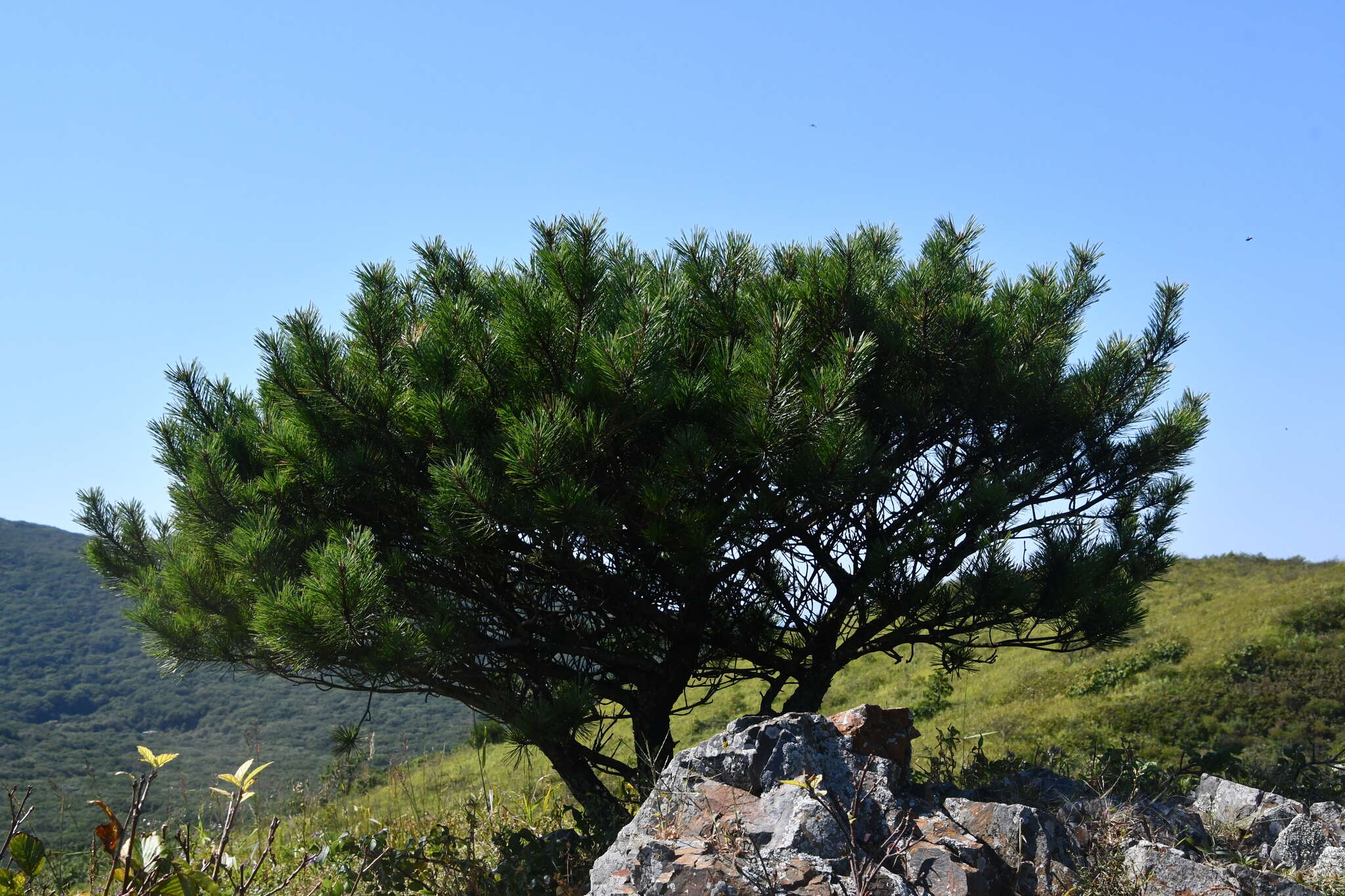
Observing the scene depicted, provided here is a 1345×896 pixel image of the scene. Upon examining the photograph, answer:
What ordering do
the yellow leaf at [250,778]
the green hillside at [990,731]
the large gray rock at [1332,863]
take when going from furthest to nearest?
the green hillside at [990,731] → the large gray rock at [1332,863] → the yellow leaf at [250,778]

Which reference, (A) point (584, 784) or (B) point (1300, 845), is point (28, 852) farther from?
(B) point (1300, 845)

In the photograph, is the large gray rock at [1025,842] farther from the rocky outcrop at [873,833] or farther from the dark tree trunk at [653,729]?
the dark tree trunk at [653,729]

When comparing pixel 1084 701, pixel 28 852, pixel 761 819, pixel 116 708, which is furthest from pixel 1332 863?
pixel 116 708

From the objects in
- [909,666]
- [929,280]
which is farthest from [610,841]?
[909,666]

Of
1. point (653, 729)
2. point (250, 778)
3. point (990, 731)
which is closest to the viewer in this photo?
point (250, 778)

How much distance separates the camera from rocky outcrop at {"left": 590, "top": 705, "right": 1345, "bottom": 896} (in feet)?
11.8

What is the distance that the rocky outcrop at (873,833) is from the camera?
11.8 ft

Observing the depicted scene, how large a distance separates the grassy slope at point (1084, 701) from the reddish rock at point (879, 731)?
3.03 m

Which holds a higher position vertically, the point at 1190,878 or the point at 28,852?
the point at 28,852

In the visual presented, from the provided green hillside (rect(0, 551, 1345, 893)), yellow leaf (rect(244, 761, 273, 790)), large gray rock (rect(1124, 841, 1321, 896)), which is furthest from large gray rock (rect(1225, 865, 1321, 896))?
yellow leaf (rect(244, 761, 273, 790))

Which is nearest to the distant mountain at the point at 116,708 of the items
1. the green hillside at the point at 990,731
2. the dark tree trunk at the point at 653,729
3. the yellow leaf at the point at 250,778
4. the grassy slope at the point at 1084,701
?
the green hillside at the point at 990,731

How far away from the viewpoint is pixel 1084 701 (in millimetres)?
13102

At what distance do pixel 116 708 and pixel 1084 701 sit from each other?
1450 inches

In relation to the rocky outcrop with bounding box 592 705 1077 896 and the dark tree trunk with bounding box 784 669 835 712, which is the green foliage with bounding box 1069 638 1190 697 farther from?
the rocky outcrop with bounding box 592 705 1077 896
